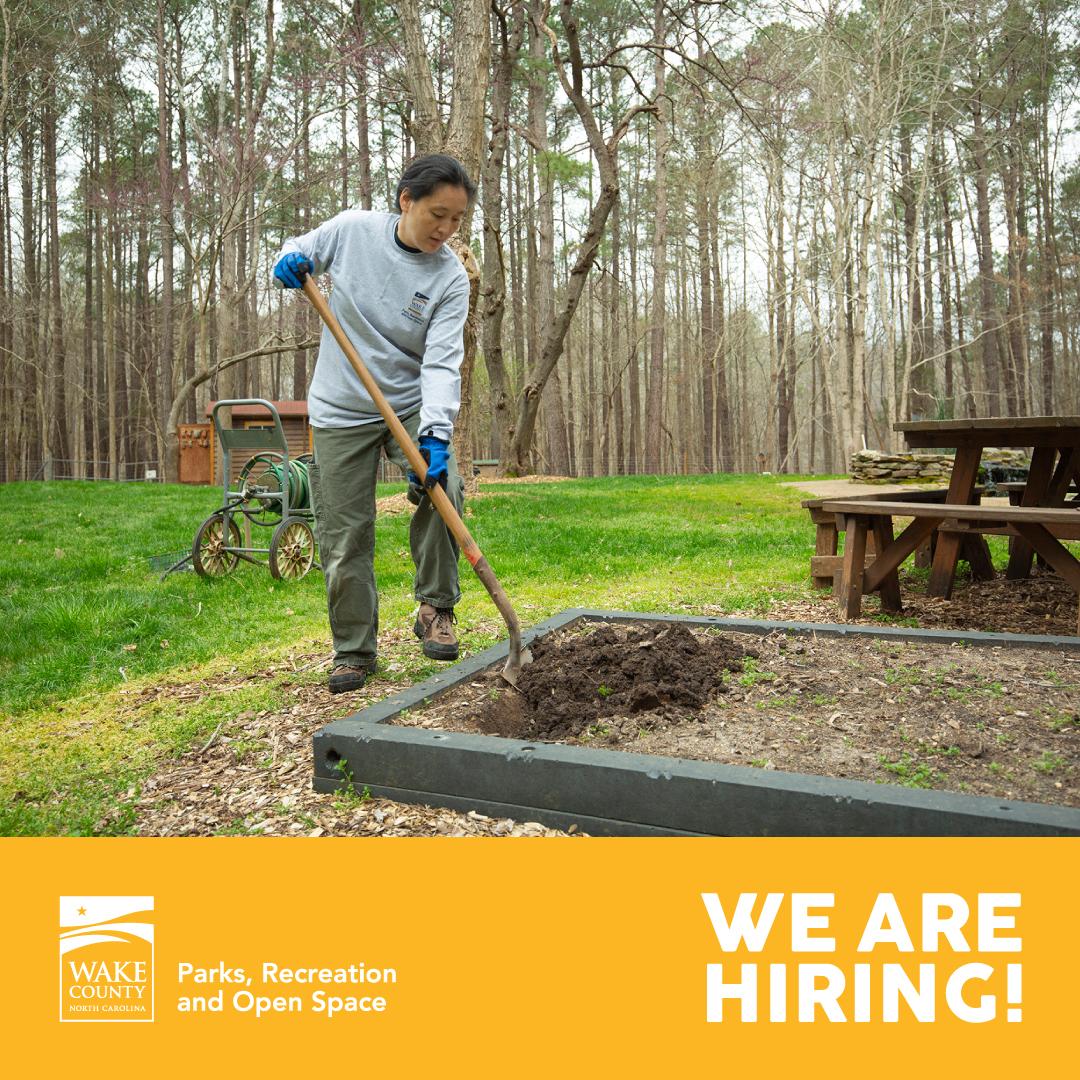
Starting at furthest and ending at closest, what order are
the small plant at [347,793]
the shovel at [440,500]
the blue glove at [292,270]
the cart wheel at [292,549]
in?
the cart wheel at [292,549] → the blue glove at [292,270] → the shovel at [440,500] → the small plant at [347,793]

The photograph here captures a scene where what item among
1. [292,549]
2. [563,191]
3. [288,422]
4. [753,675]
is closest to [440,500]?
[753,675]

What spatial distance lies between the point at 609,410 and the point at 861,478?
17972mm

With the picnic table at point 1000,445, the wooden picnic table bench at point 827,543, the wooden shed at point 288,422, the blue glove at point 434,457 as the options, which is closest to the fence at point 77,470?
the wooden shed at point 288,422

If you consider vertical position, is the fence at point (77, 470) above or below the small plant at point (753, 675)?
above

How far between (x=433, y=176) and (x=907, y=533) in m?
2.86

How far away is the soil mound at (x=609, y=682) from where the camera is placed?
2742 mm

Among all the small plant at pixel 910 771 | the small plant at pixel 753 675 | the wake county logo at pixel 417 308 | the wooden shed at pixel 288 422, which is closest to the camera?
the small plant at pixel 910 771

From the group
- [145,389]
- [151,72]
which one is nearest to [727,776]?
[151,72]

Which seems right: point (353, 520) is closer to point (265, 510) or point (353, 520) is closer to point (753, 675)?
point (753, 675)

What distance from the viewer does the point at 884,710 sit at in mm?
2680

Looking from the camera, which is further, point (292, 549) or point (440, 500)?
point (292, 549)

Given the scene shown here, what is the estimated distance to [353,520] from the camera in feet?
10.9

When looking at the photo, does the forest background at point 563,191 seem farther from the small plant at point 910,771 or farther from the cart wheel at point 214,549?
the small plant at point 910,771

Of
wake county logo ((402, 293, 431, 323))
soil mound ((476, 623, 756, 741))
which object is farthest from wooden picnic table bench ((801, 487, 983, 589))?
wake county logo ((402, 293, 431, 323))
